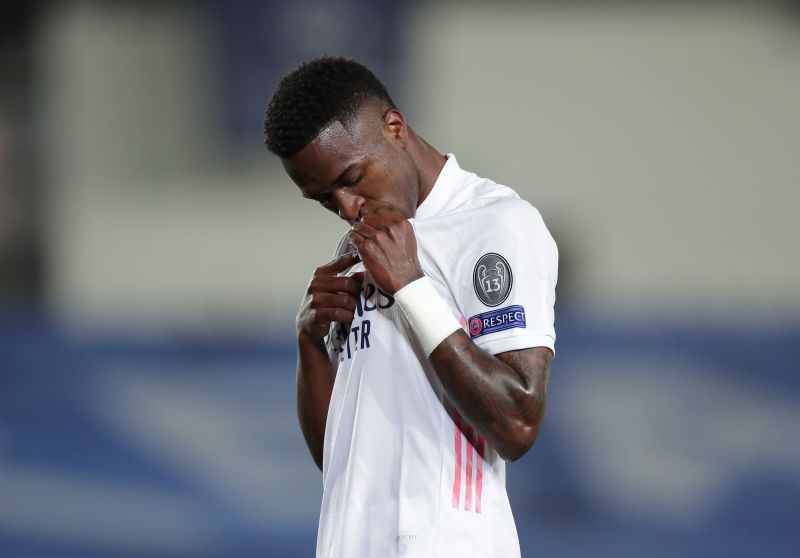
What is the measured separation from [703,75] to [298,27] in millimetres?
2311

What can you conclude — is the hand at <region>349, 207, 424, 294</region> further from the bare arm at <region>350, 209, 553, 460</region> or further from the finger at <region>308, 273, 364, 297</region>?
the finger at <region>308, 273, 364, 297</region>

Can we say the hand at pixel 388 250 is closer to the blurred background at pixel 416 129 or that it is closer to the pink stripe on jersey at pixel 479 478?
the pink stripe on jersey at pixel 479 478

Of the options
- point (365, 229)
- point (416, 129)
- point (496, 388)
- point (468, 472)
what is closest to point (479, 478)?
point (468, 472)

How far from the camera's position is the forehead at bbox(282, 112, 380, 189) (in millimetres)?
1732

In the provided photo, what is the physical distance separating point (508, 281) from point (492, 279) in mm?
24

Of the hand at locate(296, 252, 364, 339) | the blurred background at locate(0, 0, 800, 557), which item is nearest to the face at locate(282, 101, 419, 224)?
the hand at locate(296, 252, 364, 339)

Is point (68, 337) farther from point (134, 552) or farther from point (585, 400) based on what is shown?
point (585, 400)

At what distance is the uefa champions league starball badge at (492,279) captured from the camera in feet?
5.29

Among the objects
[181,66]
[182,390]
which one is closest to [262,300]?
[181,66]

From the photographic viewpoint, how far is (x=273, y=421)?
4.38 m

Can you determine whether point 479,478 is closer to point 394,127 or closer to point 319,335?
point 319,335

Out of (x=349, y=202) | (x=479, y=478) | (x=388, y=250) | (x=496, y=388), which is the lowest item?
(x=479, y=478)

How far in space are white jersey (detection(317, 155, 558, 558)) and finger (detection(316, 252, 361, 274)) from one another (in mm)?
120

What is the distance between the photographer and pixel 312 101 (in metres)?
1.75
